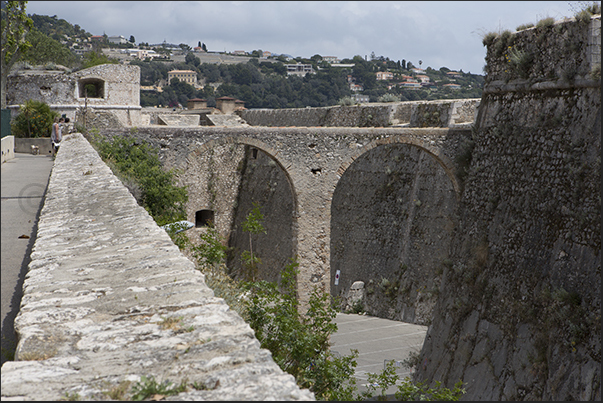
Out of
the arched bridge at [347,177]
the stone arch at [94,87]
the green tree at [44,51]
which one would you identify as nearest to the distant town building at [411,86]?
the green tree at [44,51]

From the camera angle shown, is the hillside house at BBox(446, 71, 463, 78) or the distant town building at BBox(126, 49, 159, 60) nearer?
the hillside house at BBox(446, 71, 463, 78)

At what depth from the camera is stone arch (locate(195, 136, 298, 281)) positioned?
19.2 m

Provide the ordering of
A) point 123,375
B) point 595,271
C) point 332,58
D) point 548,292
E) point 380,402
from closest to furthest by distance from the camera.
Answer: point 123,375 → point 380,402 → point 595,271 → point 548,292 → point 332,58

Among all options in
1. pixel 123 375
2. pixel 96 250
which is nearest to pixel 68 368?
pixel 123 375

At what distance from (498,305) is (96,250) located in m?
6.96

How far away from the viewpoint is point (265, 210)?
67.6 feet

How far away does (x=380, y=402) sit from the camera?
546 cm

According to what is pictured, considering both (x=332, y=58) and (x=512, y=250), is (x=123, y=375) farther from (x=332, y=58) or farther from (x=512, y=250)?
(x=332, y=58)

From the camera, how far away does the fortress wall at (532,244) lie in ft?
23.8

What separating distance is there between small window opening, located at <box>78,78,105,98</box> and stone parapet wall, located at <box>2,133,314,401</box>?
72.5ft

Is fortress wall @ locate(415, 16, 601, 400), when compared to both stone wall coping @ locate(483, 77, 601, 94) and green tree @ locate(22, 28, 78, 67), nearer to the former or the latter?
stone wall coping @ locate(483, 77, 601, 94)

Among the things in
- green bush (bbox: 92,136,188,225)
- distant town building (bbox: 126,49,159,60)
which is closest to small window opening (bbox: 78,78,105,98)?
green bush (bbox: 92,136,188,225)

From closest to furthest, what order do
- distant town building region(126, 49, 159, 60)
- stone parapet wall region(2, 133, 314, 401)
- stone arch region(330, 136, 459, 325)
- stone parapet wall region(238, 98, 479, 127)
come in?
stone parapet wall region(2, 133, 314, 401) → stone arch region(330, 136, 459, 325) → stone parapet wall region(238, 98, 479, 127) → distant town building region(126, 49, 159, 60)

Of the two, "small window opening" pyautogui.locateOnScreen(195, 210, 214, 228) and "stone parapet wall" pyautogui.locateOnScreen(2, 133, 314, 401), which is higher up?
"stone parapet wall" pyautogui.locateOnScreen(2, 133, 314, 401)
